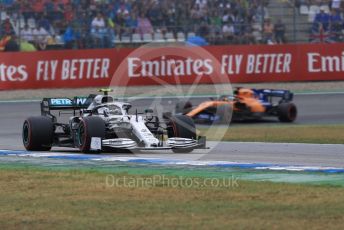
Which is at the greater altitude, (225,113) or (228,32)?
(228,32)

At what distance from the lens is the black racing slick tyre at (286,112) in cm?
2484

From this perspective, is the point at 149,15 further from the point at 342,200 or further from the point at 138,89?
the point at 342,200

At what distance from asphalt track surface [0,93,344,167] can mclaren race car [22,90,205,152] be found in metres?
0.34

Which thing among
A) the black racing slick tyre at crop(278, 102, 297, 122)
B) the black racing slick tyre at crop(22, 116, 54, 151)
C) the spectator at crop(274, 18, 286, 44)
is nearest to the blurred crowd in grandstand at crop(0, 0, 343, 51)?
the spectator at crop(274, 18, 286, 44)

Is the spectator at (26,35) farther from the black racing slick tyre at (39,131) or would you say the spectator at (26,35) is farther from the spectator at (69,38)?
the black racing slick tyre at (39,131)

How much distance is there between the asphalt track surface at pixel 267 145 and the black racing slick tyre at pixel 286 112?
24 centimetres

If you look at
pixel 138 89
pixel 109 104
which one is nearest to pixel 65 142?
pixel 109 104

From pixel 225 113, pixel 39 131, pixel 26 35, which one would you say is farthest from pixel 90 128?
pixel 26 35

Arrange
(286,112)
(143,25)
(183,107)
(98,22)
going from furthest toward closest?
(143,25)
(98,22)
(183,107)
(286,112)

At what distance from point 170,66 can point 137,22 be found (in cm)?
254

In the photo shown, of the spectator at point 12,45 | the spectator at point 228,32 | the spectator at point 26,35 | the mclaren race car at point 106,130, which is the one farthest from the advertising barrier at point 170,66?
the mclaren race car at point 106,130

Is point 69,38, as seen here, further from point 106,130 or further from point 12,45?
point 106,130

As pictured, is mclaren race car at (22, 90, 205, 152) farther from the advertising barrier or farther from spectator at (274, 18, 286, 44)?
spectator at (274, 18, 286, 44)

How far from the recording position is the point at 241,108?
81.7 feet
